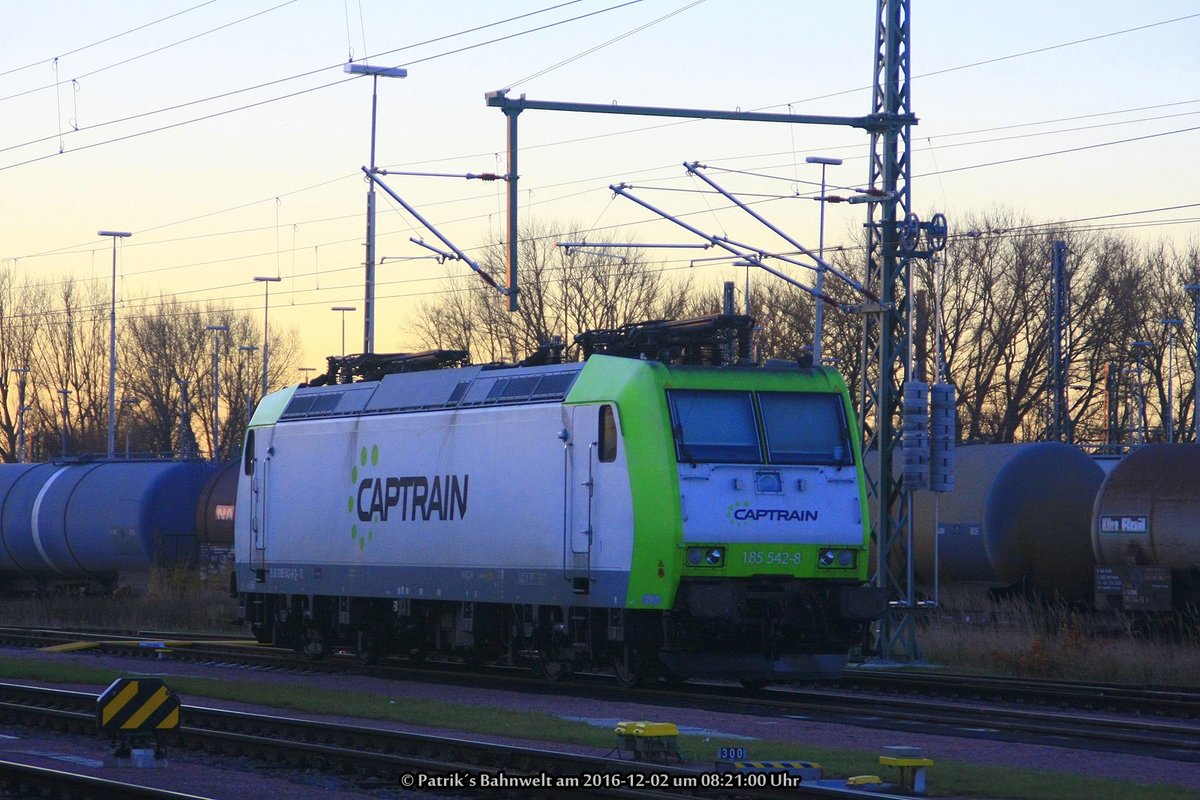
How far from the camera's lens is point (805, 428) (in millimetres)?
19359

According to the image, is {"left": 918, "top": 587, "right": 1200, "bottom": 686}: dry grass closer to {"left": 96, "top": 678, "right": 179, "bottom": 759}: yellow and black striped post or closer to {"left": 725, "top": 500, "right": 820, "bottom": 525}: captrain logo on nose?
{"left": 725, "top": 500, "right": 820, "bottom": 525}: captrain logo on nose

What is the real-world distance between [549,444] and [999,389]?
158 feet

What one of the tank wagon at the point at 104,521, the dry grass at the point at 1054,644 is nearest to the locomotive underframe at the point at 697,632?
the dry grass at the point at 1054,644

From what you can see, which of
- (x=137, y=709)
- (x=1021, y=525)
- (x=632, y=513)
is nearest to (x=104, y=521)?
(x=1021, y=525)

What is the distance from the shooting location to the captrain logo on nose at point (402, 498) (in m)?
21.7

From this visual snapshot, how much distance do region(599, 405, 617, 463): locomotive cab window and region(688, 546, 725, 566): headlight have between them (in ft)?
4.34

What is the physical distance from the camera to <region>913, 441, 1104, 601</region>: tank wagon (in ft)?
93.4

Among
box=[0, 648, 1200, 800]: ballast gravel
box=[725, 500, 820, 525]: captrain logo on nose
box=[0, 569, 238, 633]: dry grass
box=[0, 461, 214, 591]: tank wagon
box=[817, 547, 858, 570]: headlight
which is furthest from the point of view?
box=[0, 461, 214, 591]: tank wagon

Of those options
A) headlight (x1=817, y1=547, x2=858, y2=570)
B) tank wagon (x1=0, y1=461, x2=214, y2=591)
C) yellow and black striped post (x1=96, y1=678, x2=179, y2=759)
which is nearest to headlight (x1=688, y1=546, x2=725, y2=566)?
headlight (x1=817, y1=547, x2=858, y2=570)

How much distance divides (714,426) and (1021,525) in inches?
447

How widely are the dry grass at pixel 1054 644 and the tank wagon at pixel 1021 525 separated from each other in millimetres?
478

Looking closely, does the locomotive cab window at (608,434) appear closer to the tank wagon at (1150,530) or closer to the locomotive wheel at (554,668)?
the locomotive wheel at (554,668)

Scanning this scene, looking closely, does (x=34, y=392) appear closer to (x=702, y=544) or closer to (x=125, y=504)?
(x=125, y=504)

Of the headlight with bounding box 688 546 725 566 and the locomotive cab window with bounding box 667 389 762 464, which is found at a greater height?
the locomotive cab window with bounding box 667 389 762 464
